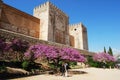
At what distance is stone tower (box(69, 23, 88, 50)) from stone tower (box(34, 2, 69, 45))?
28.8 feet

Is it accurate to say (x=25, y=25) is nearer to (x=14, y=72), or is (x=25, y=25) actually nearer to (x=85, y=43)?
(x=14, y=72)

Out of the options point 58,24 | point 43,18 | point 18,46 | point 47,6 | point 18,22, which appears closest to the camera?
point 18,46

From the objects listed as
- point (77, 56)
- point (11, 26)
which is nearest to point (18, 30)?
point (11, 26)

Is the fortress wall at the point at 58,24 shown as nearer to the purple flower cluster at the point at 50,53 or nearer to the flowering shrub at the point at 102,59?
the flowering shrub at the point at 102,59

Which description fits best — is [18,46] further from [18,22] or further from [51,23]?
[51,23]

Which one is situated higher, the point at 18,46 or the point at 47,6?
the point at 47,6

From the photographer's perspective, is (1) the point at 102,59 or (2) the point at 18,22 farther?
(1) the point at 102,59

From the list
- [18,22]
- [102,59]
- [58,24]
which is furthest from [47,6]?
[102,59]

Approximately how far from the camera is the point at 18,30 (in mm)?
23547

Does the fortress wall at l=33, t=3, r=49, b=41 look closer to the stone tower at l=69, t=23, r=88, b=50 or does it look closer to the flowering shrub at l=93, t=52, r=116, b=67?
the flowering shrub at l=93, t=52, r=116, b=67

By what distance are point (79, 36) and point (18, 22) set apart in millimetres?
21200

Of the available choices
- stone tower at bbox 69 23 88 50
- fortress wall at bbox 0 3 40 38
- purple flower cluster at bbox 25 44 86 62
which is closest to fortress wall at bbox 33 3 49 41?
fortress wall at bbox 0 3 40 38

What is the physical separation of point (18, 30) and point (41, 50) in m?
10.3

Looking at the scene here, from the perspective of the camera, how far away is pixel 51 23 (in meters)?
28.4
